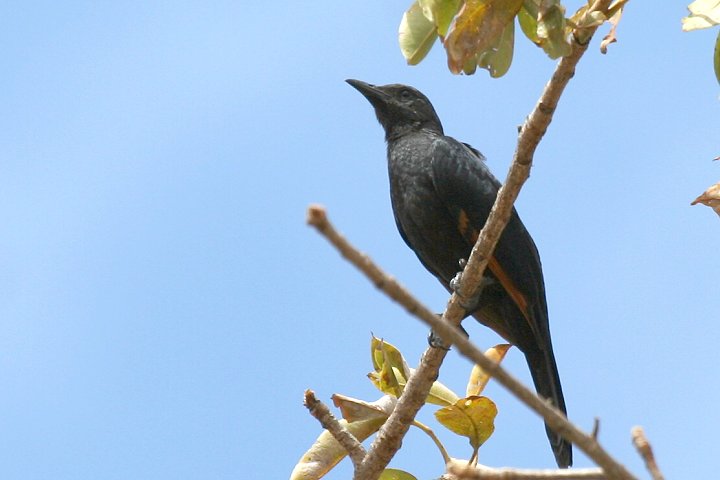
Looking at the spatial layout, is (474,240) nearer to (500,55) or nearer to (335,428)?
(335,428)

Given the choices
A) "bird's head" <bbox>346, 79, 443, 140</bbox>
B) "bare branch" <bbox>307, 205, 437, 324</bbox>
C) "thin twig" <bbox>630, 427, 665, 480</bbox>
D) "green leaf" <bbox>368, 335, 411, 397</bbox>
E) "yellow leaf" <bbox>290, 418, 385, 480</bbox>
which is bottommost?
"thin twig" <bbox>630, 427, 665, 480</bbox>

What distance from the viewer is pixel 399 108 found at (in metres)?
6.45

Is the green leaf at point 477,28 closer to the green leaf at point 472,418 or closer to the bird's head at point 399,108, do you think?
the green leaf at point 472,418

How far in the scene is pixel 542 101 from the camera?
355cm

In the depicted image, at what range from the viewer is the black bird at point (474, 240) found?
5.32 metres

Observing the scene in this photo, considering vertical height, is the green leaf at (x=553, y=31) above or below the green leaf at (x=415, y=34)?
below

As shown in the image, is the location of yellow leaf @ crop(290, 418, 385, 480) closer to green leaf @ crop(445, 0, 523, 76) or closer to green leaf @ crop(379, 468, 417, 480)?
green leaf @ crop(379, 468, 417, 480)

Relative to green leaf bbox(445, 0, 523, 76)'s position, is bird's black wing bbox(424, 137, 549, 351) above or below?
above

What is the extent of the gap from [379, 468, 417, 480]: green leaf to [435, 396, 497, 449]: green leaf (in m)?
0.25

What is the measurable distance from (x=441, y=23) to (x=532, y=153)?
898 millimetres

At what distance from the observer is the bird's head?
20.8 ft

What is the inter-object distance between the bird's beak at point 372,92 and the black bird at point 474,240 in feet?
2.15

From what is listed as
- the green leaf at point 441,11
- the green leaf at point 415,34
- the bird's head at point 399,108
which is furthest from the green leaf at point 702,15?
the bird's head at point 399,108

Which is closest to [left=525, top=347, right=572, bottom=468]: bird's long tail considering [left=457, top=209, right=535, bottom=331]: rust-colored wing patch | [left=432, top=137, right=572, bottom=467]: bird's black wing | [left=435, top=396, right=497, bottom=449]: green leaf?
[left=432, top=137, right=572, bottom=467]: bird's black wing
